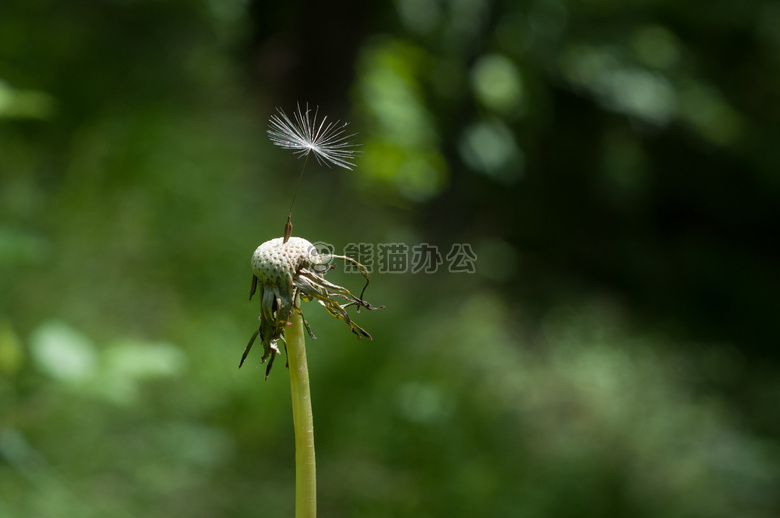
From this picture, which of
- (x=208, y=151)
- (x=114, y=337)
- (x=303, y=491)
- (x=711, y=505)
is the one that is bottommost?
(x=303, y=491)

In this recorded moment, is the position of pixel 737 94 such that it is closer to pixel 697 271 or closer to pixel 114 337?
pixel 697 271

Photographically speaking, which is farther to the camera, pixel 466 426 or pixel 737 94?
pixel 737 94

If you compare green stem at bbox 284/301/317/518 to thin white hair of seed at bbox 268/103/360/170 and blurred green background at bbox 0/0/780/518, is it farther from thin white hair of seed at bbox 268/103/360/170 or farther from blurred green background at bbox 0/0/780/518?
blurred green background at bbox 0/0/780/518

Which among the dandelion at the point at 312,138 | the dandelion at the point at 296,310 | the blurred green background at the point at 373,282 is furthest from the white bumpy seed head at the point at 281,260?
Answer: the blurred green background at the point at 373,282

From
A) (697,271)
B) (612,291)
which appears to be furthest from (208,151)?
(697,271)

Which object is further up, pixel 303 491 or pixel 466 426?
pixel 466 426

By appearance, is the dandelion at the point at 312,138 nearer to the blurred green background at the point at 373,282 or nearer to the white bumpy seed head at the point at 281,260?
the white bumpy seed head at the point at 281,260
